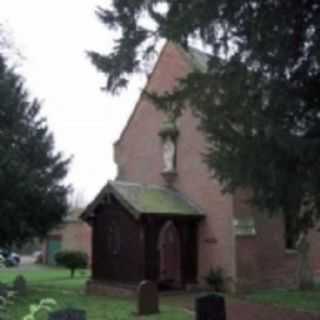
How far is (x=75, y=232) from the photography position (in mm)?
53094

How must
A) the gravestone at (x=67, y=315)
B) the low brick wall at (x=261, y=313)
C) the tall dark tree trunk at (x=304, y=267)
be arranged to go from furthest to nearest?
1. the tall dark tree trunk at (x=304, y=267)
2. the low brick wall at (x=261, y=313)
3. the gravestone at (x=67, y=315)

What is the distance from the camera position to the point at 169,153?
94.3 ft

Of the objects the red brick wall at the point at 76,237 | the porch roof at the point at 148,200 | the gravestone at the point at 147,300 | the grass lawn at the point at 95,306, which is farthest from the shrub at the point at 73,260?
the gravestone at the point at 147,300

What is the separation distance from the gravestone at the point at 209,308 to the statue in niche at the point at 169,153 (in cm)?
1489

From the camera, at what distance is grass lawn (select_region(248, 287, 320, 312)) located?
20484mm

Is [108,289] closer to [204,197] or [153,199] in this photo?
[153,199]

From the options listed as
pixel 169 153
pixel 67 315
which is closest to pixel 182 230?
pixel 169 153

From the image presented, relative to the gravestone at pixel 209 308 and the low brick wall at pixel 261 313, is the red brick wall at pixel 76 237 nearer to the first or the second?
the low brick wall at pixel 261 313

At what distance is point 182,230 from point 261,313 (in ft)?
27.9

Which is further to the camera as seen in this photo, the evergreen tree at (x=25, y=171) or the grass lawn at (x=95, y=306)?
the evergreen tree at (x=25, y=171)

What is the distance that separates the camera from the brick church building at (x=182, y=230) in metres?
25.1

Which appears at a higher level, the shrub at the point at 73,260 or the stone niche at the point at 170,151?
the stone niche at the point at 170,151

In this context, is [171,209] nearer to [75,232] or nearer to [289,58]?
[289,58]

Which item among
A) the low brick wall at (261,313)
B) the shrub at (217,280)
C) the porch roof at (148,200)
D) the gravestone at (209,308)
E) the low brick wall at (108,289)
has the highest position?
the porch roof at (148,200)
